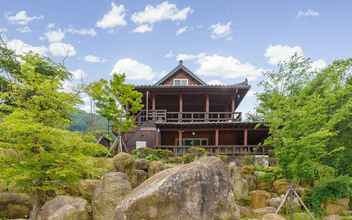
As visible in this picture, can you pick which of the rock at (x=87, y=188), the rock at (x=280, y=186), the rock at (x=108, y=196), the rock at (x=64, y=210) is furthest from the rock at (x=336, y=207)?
the rock at (x=64, y=210)

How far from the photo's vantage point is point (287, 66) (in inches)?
707

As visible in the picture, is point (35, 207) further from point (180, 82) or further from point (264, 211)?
point (180, 82)

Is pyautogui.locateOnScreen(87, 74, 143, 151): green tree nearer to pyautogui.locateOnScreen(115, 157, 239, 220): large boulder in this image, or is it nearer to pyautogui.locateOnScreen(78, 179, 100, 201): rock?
pyautogui.locateOnScreen(78, 179, 100, 201): rock

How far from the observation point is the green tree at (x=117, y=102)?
2228 centimetres

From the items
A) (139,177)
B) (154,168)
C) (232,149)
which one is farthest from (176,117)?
(139,177)

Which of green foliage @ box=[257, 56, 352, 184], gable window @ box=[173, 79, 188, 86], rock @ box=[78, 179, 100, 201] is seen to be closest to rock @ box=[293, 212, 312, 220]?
green foliage @ box=[257, 56, 352, 184]

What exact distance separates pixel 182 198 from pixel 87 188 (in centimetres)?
621

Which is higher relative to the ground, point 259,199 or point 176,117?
point 176,117

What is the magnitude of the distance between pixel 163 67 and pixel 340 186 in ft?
78.7

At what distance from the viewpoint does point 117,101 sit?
22891mm

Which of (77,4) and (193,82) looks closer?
(77,4)

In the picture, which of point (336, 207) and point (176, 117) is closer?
point (336, 207)

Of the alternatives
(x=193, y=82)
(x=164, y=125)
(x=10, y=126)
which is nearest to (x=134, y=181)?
(x=10, y=126)

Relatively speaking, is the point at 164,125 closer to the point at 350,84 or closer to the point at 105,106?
the point at 105,106
